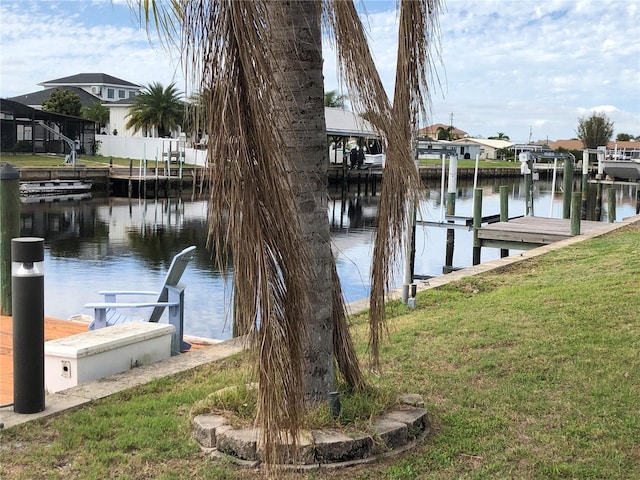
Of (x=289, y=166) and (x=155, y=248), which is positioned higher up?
(x=289, y=166)

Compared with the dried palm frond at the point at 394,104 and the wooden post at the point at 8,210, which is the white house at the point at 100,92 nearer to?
the wooden post at the point at 8,210

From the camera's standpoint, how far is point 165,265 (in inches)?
714

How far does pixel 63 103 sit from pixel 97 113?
6.95 meters

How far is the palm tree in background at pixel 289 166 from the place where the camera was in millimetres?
2723

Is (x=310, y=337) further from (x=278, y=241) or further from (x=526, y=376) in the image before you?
(x=526, y=376)

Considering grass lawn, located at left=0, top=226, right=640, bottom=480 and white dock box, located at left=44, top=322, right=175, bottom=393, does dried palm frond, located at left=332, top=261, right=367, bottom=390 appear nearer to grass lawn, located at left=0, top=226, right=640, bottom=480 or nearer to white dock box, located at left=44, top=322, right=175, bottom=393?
grass lawn, located at left=0, top=226, right=640, bottom=480

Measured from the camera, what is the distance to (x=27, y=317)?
411cm

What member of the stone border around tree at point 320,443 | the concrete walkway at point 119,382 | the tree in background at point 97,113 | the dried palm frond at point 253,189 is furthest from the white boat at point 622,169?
the tree in background at point 97,113

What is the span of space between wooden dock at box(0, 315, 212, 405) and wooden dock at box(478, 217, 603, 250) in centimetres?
1019

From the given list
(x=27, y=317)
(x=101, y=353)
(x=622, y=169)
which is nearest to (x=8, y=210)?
(x=101, y=353)

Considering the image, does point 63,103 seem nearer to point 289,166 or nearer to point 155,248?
point 155,248

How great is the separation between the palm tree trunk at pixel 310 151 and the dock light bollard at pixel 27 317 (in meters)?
1.57

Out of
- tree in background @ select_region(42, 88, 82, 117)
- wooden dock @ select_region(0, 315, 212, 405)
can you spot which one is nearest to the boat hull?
wooden dock @ select_region(0, 315, 212, 405)

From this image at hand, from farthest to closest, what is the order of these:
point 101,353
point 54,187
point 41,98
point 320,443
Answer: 1. point 41,98
2. point 54,187
3. point 101,353
4. point 320,443
